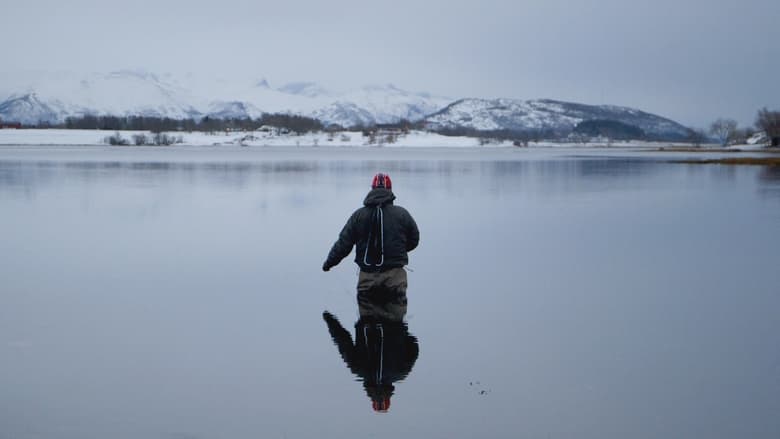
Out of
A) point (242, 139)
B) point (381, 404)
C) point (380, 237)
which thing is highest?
point (242, 139)

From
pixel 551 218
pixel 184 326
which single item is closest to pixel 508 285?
pixel 184 326

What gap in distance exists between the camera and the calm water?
5684 mm

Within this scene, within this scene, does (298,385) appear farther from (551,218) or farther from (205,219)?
(551,218)

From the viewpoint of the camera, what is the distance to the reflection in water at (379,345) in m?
6.46

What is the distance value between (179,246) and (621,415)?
1008 cm

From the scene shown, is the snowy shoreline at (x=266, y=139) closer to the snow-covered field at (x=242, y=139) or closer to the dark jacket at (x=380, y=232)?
the snow-covered field at (x=242, y=139)

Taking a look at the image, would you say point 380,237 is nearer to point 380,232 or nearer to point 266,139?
point 380,232

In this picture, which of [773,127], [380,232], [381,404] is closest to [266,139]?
[773,127]

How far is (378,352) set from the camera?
23.9 ft

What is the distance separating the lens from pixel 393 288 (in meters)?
9.18

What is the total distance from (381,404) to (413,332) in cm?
204

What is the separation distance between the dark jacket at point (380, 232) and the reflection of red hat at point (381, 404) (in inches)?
115

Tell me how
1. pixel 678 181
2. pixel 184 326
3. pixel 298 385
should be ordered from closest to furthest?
pixel 298 385
pixel 184 326
pixel 678 181

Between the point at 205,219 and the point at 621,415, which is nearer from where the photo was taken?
the point at 621,415
